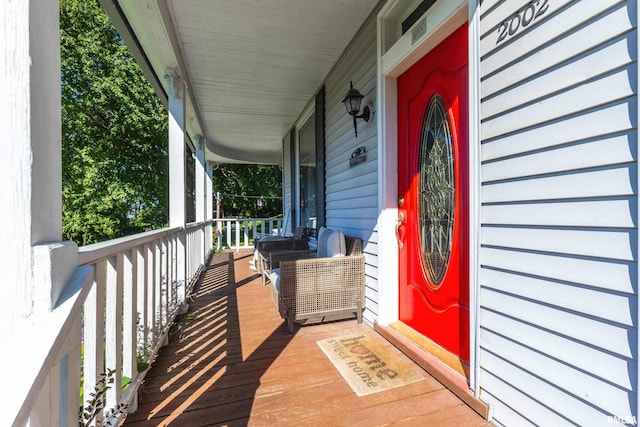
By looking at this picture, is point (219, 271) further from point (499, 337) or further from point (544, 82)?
point (544, 82)

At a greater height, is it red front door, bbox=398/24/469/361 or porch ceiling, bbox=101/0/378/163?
porch ceiling, bbox=101/0/378/163

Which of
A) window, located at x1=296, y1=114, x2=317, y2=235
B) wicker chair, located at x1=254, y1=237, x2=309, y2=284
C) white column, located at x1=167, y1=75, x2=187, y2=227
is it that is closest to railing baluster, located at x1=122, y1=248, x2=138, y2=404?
white column, located at x1=167, y1=75, x2=187, y2=227

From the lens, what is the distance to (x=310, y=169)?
4926 millimetres

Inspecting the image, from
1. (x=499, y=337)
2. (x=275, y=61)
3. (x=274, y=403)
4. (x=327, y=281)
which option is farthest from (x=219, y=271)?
(x=499, y=337)

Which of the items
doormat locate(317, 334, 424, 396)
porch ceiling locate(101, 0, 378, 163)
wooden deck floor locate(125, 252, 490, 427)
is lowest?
wooden deck floor locate(125, 252, 490, 427)

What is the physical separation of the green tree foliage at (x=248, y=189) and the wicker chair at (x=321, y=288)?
13.3 m

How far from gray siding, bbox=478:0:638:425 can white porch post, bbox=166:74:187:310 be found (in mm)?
2763

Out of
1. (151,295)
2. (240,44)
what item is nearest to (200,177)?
(240,44)

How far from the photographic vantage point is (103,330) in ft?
4.25

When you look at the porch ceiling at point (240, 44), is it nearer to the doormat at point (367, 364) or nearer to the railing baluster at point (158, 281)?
the railing baluster at point (158, 281)

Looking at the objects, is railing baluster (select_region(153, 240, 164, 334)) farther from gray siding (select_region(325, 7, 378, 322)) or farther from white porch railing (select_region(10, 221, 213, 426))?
gray siding (select_region(325, 7, 378, 322))

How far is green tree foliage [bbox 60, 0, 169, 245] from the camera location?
380 inches

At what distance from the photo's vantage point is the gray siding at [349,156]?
269cm

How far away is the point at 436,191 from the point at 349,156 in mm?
1278
